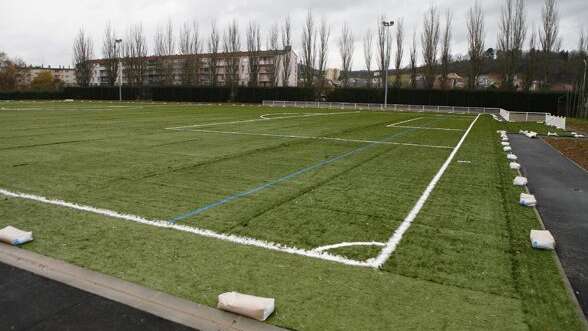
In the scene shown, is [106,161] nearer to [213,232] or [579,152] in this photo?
[213,232]

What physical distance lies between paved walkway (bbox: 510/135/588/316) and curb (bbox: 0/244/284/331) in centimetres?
290

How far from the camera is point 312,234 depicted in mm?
5414

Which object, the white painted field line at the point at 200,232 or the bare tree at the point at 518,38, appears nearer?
the white painted field line at the point at 200,232

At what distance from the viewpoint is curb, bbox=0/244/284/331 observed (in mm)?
3400

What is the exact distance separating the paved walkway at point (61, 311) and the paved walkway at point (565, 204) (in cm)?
361

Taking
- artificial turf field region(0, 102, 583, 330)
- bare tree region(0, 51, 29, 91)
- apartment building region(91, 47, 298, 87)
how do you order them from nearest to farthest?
artificial turf field region(0, 102, 583, 330) → apartment building region(91, 47, 298, 87) → bare tree region(0, 51, 29, 91)

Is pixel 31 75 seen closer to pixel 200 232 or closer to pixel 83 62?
pixel 83 62

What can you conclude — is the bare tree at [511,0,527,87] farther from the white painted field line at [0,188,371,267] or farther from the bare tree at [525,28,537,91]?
the white painted field line at [0,188,371,267]

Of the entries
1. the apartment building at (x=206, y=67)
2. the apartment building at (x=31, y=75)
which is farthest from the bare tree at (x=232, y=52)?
the apartment building at (x=31, y=75)

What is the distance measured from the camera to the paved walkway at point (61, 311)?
3320mm

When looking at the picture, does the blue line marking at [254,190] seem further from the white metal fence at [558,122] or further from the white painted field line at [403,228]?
the white metal fence at [558,122]

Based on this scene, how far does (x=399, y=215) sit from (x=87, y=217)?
4.29m

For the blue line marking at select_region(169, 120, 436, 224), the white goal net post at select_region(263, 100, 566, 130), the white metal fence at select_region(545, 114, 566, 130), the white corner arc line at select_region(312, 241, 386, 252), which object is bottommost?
the white corner arc line at select_region(312, 241, 386, 252)

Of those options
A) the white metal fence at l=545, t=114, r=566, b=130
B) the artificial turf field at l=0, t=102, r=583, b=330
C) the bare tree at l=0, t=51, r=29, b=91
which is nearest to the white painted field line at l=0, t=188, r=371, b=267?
the artificial turf field at l=0, t=102, r=583, b=330
